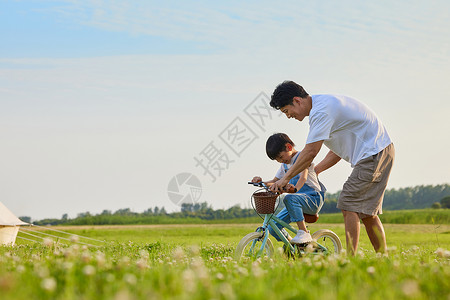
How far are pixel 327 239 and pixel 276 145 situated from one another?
1963mm

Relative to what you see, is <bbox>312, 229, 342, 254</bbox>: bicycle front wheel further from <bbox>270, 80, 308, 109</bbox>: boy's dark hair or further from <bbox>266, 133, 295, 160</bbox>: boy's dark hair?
<bbox>270, 80, 308, 109</bbox>: boy's dark hair

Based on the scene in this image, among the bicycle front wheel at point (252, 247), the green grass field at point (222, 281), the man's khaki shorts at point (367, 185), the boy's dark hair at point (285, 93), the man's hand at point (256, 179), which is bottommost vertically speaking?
the green grass field at point (222, 281)

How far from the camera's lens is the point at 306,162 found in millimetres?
5852

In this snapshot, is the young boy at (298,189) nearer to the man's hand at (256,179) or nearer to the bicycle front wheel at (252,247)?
the man's hand at (256,179)

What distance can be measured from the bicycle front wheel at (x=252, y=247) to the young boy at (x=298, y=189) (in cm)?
37

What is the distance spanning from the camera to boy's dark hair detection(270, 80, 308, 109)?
626 centimetres

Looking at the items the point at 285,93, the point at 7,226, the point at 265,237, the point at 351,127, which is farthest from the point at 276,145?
the point at 7,226

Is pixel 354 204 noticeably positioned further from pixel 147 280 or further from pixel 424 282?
pixel 147 280

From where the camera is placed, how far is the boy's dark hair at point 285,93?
626cm

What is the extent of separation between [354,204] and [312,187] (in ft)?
2.74

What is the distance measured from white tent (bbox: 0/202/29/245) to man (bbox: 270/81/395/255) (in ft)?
25.4

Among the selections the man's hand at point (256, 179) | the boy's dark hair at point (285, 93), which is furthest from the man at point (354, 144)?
the man's hand at point (256, 179)

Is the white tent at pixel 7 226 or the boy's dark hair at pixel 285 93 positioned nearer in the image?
the boy's dark hair at pixel 285 93

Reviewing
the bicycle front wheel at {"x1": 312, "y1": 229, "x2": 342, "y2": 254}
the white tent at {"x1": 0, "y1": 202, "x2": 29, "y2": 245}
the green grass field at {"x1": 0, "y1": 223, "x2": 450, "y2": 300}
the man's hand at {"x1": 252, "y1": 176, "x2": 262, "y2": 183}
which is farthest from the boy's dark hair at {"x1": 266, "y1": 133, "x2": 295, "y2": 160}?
the white tent at {"x1": 0, "y1": 202, "x2": 29, "y2": 245}
